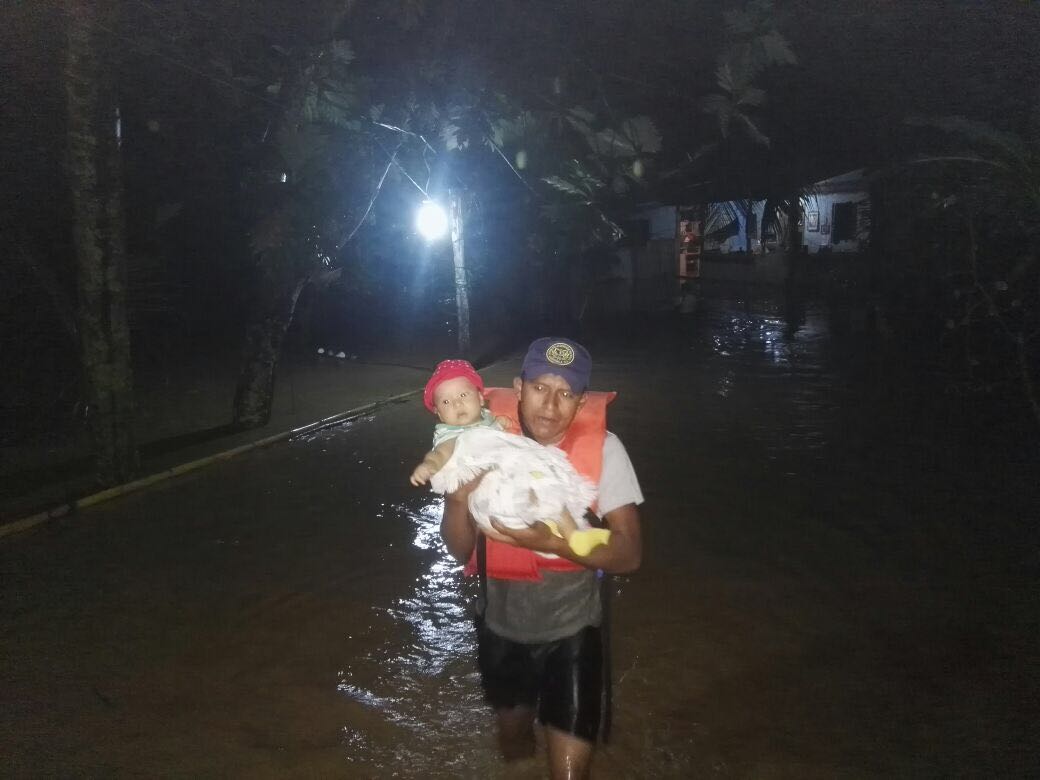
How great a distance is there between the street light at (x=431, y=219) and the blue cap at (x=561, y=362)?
14254 millimetres

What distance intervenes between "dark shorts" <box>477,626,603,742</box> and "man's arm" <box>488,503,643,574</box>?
32cm

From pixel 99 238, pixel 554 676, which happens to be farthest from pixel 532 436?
pixel 99 238

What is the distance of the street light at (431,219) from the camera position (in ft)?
55.8

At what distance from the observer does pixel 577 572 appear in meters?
3.08

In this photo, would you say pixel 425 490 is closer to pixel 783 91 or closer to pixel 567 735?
pixel 567 735

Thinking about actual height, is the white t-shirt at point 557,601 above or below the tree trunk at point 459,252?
below

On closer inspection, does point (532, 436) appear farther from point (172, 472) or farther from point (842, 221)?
point (842, 221)

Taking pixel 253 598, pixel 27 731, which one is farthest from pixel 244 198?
pixel 27 731

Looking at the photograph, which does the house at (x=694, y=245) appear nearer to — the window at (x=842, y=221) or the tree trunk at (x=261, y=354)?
the window at (x=842, y=221)

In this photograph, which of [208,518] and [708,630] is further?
[208,518]

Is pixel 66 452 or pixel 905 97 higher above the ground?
pixel 905 97

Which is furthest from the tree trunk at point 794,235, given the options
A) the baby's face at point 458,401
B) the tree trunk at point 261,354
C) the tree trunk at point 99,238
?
the baby's face at point 458,401

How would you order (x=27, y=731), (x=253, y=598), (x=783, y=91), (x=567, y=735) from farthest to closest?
(x=783, y=91)
(x=253, y=598)
(x=27, y=731)
(x=567, y=735)

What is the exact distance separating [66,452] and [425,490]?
15.5 ft
